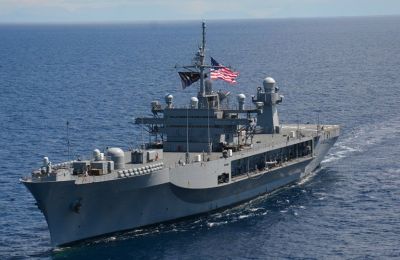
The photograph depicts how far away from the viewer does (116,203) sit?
56031 millimetres

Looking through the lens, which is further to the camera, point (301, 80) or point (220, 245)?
point (301, 80)

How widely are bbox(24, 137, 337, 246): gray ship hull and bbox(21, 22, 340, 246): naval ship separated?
0.07 m

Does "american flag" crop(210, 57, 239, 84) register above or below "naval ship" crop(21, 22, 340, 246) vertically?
above

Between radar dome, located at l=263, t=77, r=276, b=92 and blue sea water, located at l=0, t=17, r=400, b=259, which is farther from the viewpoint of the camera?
radar dome, located at l=263, t=77, r=276, b=92

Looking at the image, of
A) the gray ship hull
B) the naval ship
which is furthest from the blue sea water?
the naval ship

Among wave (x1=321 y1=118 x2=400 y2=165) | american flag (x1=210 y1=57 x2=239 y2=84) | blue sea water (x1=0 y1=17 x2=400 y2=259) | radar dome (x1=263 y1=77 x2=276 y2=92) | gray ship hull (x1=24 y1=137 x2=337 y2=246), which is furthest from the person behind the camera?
wave (x1=321 y1=118 x2=400 y2=165)

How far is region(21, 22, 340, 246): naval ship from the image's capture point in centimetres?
5412

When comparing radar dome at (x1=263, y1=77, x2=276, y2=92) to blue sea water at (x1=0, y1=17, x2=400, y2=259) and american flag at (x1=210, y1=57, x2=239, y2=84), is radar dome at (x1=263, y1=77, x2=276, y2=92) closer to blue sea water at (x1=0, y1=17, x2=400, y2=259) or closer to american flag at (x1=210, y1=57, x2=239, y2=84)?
blue sea water at (x1=0, y1=17, x2=400, y2=259)

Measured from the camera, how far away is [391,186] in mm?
68438

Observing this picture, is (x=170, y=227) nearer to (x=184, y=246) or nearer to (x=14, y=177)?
(x=184, y=246)

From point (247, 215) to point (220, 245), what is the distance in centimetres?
790

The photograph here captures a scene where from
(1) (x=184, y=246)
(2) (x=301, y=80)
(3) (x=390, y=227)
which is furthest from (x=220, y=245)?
(2) (x=301, y=80)

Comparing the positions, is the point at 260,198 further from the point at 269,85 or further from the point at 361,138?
the point at 361,138

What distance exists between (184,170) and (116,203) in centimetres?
596
